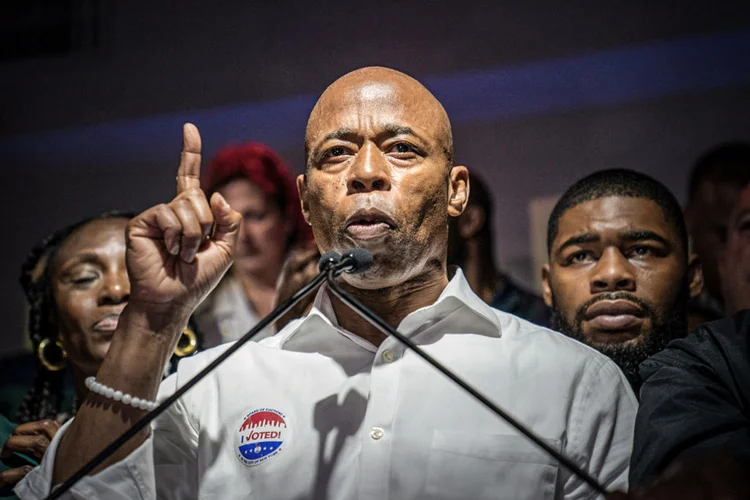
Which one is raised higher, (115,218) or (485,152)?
(485,152)

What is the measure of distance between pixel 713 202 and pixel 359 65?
1.18 m

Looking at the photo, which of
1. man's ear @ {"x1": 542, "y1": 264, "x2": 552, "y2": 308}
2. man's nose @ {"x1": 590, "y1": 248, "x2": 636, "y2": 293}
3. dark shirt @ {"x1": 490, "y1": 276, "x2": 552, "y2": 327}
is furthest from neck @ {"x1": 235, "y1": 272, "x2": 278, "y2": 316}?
man's nose @ {"x1": 590, "y1": 248, "x2": 636, "y2": 293}

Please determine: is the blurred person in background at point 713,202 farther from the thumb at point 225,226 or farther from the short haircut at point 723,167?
the thumb at point 225,226

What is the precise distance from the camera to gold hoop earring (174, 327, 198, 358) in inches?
105

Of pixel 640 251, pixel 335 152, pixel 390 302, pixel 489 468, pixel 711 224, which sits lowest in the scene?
pixel 489 468

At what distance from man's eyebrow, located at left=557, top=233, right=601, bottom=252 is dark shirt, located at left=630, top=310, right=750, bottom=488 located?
0.62 m

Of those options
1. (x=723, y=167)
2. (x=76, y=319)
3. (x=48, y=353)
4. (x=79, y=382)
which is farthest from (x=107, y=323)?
(x=723, y=167)

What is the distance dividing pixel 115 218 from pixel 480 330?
1183 mm

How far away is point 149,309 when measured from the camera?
1.84m

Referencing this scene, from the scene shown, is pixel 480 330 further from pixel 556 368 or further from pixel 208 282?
pixel 208 282

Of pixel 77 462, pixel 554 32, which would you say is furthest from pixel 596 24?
pixel 77 462

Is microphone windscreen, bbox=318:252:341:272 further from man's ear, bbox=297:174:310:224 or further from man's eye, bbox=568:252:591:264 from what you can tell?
man's eye, bbox=568:252:591:264

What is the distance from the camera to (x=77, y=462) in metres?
1.76

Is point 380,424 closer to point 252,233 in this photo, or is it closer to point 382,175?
point 382,175
